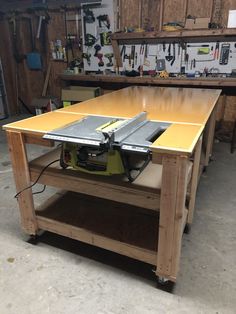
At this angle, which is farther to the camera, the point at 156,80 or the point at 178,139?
the point at 156,80

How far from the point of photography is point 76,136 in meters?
1.23

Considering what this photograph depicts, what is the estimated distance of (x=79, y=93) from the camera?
404 centimetres

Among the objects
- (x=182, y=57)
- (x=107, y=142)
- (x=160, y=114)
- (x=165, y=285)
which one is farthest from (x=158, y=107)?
(x=182, y=57)

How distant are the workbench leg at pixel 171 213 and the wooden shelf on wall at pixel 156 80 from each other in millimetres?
2590

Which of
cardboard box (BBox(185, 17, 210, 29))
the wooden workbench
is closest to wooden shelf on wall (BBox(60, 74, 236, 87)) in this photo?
cardboard box (BBox(185, 17, 210, 29))

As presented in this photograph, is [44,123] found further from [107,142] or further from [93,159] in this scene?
[107,142]

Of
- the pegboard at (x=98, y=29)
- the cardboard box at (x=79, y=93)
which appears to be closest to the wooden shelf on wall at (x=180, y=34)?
the pegboard at (x=98, y=29)

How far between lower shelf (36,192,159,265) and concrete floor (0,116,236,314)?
0.48 feet

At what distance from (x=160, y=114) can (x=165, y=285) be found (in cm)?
104

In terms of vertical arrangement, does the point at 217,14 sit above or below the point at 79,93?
above

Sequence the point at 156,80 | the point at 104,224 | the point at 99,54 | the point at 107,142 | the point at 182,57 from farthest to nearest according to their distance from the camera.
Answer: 1. the point at 99,54
2. the point at 182,57
3. the point at 156,80
4. the point at 104,224
5. the point at 107,142

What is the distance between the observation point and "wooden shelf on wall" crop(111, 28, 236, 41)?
3.19m


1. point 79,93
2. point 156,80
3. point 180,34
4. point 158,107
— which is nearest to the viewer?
point 158,107

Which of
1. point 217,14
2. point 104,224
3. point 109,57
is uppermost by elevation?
point 217,14
